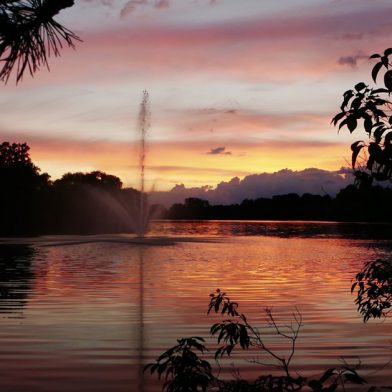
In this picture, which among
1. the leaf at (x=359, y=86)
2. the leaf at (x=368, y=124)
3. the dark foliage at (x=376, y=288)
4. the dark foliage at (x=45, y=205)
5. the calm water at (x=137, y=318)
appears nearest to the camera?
the leaf at (x=368, y=124)

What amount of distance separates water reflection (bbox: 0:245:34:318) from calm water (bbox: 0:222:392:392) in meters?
0.04

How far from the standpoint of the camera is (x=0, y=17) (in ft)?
17.0

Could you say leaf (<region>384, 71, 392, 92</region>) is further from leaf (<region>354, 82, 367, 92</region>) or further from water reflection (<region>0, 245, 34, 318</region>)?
water reflection (<region>0, 245, 34, 318</region>)

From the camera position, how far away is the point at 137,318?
16234 mm

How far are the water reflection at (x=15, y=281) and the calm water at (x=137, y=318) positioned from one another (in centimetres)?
4

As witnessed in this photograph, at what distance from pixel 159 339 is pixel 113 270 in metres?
17.9

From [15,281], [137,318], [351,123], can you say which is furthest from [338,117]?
[15,281]

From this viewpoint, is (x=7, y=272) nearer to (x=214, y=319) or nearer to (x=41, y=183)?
(x=214, y=319)

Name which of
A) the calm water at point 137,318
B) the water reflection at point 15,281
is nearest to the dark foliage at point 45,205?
the water reflection at point 15,281

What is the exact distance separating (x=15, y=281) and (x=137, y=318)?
10.7 m

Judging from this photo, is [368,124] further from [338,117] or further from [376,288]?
[376,288]

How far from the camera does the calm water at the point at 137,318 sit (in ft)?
35.0

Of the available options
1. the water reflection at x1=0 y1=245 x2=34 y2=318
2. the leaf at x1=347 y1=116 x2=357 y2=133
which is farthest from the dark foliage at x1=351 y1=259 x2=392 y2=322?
the water reflection at x1=0 y1=245 x2=34 y2=318

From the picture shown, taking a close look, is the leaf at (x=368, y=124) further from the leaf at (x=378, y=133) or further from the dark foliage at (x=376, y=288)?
the dark foliage at (x=376, y=288)
